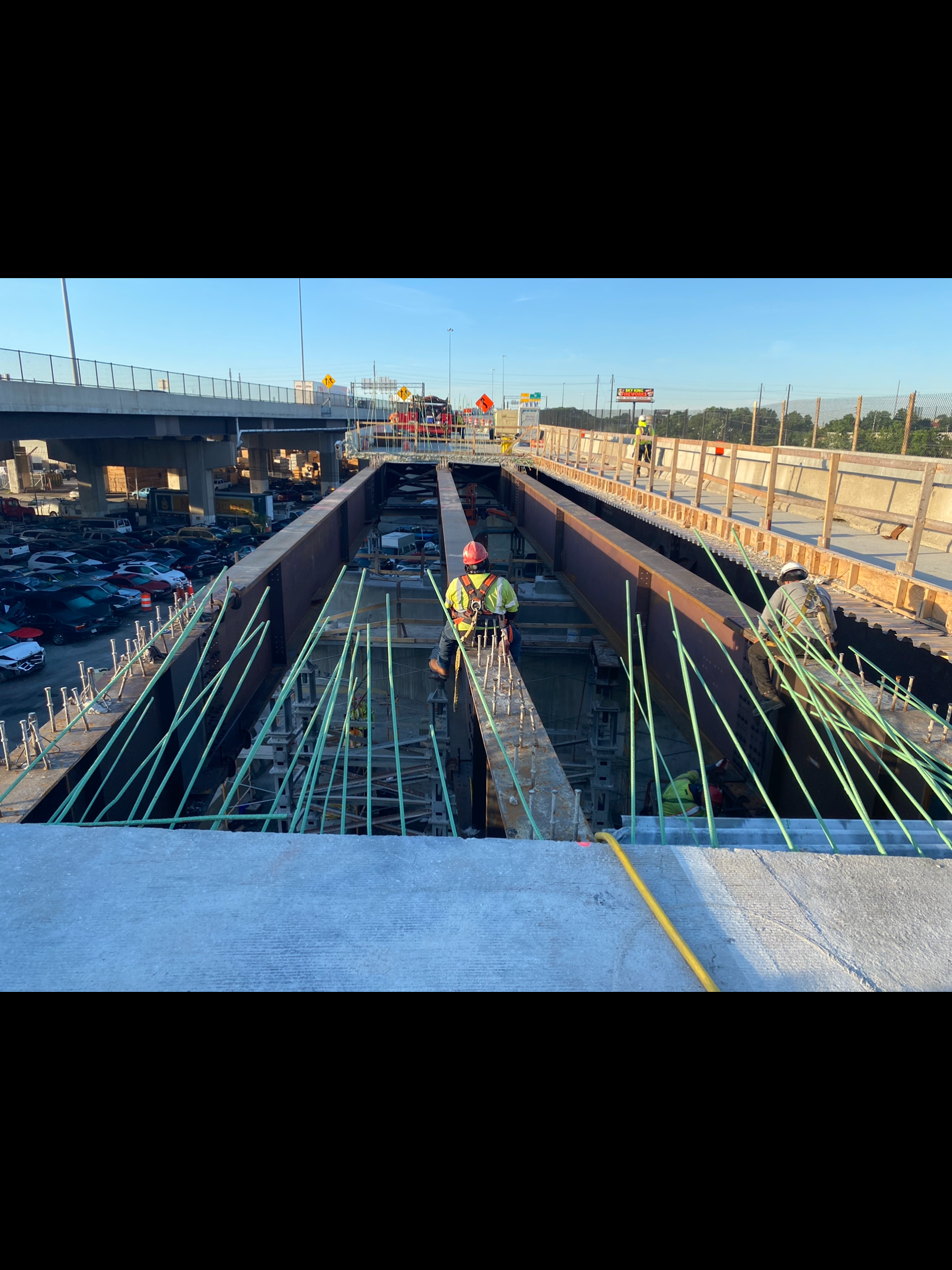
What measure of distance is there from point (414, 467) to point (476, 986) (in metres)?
24.7

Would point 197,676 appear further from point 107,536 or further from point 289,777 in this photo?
point 107,536

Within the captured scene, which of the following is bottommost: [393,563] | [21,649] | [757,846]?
[21,649]

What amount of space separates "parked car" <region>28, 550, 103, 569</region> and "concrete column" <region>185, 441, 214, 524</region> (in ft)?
45.5

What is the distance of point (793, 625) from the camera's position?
6219 mm

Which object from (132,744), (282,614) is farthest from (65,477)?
(132,744)

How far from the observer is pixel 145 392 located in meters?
31.3

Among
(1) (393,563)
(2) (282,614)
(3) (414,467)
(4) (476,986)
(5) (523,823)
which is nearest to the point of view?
(4) (476,986)

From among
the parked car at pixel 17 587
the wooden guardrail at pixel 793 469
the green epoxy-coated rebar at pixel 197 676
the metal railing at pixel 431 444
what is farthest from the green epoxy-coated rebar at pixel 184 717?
the parked car at pixel 17 587

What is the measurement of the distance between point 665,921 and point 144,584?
27.5 metres

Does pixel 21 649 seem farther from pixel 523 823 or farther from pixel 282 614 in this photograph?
pixel 523 823

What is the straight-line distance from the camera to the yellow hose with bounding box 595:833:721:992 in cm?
216

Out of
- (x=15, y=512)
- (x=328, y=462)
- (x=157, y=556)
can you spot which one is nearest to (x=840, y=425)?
(x=157, y=556)

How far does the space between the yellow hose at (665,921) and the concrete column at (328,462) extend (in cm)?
5930

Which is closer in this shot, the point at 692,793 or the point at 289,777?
the point at 289,777
